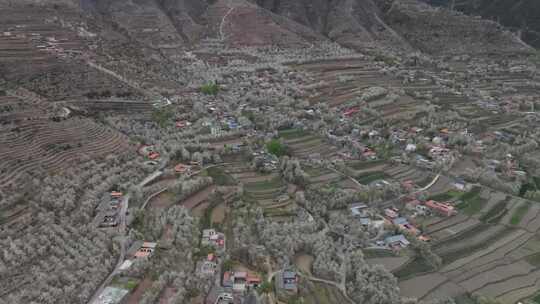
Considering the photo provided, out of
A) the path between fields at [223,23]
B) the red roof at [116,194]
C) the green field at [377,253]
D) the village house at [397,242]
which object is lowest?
the red roof at [116,194]

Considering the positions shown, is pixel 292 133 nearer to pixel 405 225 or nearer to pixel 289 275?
pixel 405 225

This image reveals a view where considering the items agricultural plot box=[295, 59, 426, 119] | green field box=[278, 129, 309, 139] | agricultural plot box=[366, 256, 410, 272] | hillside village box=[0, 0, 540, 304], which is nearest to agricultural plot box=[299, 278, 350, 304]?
hillside village box=[0, 0, 540, 304]

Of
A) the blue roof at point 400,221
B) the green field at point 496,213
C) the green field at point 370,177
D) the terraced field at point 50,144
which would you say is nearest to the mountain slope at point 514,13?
the green field at point 496,213

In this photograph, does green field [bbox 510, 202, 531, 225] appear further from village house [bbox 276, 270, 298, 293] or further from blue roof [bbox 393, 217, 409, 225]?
village house [bbox 276, 270, 298, 293]

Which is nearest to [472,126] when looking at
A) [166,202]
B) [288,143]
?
[288,143]

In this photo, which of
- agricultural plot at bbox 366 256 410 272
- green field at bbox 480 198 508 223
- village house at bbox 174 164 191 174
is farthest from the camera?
village house at bbox 174 164 191 174

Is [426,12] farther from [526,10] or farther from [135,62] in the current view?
[135,62]

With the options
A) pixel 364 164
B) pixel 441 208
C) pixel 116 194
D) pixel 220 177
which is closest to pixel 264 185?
pixel 220 177

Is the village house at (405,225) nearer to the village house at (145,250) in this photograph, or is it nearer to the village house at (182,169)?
the village house at (145,250)
